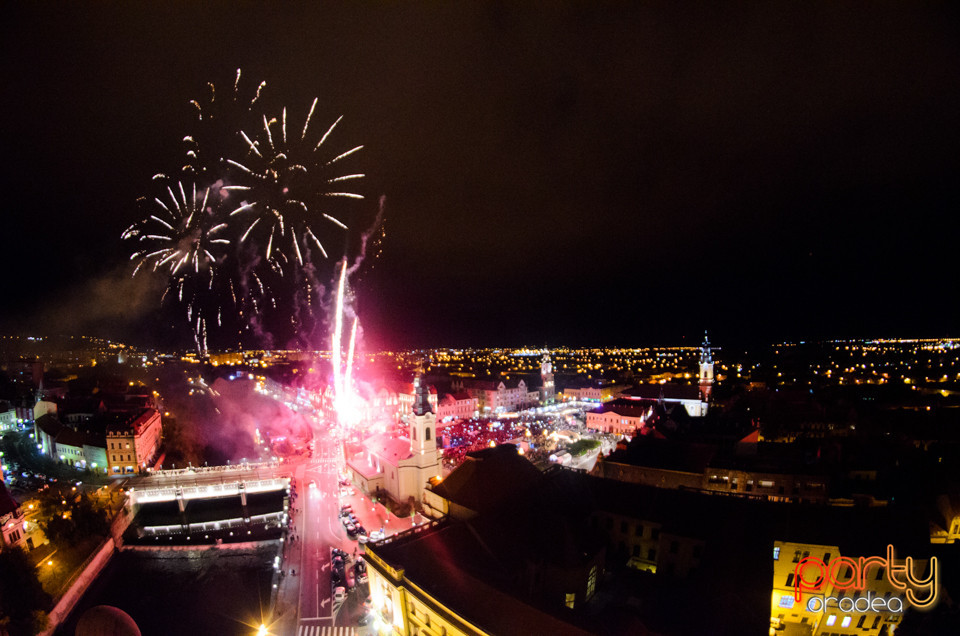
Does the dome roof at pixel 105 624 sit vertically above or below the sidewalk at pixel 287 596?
above

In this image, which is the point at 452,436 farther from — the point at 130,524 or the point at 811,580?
the point at 811,580

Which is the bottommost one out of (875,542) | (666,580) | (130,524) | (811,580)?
(130,524)

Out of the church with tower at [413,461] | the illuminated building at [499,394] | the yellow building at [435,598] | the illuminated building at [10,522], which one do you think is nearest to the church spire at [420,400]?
the church with tower at [413,461]

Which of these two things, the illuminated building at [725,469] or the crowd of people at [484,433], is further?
the crowd of people at [484,433]

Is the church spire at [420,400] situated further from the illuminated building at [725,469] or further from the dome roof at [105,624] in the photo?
the dome roof at [105,624]

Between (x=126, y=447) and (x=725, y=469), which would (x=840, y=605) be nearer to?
(x=725, y=469)

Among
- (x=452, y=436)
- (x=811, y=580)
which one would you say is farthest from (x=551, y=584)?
(x=452, y=436)
